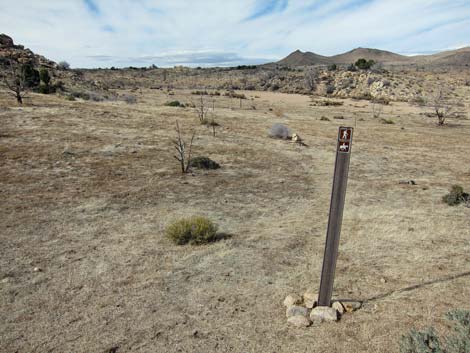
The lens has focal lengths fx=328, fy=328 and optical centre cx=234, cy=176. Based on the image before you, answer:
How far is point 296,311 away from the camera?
4.82 meters

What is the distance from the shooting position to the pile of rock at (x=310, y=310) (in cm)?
468

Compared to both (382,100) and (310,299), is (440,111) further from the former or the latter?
(310,299)

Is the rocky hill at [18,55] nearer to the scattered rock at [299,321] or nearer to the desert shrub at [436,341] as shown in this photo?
the scattered rock at [299,321]

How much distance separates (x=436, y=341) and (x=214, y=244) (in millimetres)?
4314

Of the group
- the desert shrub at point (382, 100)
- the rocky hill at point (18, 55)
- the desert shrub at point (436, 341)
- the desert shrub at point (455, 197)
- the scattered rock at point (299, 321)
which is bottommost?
the desert shrub at point (382, 100)

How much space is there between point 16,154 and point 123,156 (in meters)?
3.96

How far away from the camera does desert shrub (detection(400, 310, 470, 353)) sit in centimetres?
381

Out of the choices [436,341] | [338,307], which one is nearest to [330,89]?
[338,307]

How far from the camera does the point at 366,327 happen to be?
4.55m

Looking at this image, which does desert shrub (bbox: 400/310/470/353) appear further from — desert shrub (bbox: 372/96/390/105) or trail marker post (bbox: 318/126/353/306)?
desert shrub (bbox: 372/96/390/105)

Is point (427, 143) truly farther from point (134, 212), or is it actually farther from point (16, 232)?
point (16, 232)

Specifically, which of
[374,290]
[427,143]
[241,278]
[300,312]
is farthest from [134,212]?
[427,143]

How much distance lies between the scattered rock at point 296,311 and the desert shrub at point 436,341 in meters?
1.27

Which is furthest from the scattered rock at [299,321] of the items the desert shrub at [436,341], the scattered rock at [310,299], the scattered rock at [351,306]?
the desert shrub at [436,341]
